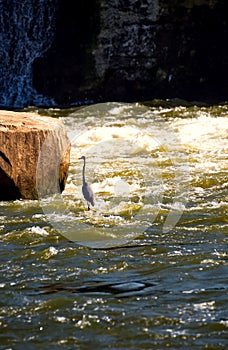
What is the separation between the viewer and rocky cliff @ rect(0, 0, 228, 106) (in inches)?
593

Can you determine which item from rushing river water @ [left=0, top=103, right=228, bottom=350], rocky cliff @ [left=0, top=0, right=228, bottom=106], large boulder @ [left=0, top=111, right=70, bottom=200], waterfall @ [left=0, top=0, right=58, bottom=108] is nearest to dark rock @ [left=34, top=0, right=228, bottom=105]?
rocky cliff @ [left=0, top=0, right=228, bottom=106]

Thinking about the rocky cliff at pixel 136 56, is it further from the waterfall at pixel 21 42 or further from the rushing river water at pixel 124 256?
the rushing river water at pixel 124 256

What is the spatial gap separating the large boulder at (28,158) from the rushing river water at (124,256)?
0.52ft

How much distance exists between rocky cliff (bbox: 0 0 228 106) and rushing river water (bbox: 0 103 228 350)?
4.54 m

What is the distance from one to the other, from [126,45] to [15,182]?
799cm

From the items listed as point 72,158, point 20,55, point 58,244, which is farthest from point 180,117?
point 58,244

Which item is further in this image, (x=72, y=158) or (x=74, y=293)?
(x=72, y=158)

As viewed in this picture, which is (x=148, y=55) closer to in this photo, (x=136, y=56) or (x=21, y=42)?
(x=136, y=56)

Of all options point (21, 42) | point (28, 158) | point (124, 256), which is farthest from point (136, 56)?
point (124, 256)

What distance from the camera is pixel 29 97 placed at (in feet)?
50.9

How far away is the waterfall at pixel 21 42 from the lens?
1572 cm

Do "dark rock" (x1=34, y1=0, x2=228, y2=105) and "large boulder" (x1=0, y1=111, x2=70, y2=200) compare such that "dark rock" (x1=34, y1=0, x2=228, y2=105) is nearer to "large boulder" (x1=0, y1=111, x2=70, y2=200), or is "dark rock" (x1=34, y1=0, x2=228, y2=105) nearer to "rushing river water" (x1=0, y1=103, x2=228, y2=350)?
"rushing river water" (x1=0, y1=103, x2=228, y2=350)

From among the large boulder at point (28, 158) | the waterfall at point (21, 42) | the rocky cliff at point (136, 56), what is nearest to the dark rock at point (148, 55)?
the rocky cliff at point (136, 56)

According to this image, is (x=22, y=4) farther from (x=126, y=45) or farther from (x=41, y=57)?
(x=126, y=45)
